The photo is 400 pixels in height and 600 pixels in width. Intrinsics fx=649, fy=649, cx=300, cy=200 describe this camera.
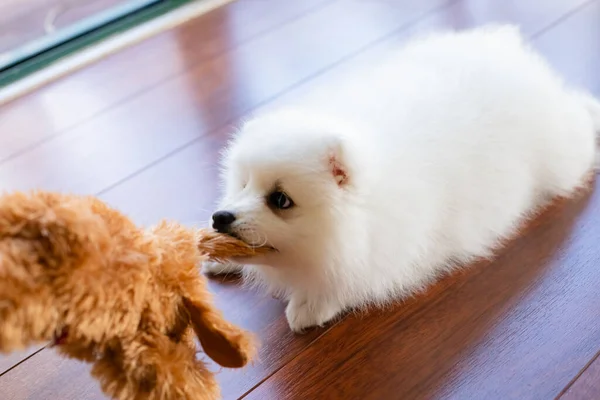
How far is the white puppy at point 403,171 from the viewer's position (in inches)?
42.6

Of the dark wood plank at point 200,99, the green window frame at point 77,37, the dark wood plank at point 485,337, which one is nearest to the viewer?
the dark wood plank at point 485,337

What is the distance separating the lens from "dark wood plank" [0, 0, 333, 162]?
183 cm

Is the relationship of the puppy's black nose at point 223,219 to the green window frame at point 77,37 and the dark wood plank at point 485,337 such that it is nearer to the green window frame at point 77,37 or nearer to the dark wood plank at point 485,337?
the dark wood plank at point 485,337

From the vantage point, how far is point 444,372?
1170 mm

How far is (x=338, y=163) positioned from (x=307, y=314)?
1.11 feet

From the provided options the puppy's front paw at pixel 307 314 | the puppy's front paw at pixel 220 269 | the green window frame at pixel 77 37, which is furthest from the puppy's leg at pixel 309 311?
the green window frame at pixel 77 37

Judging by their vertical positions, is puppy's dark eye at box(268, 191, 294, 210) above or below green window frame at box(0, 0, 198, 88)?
below

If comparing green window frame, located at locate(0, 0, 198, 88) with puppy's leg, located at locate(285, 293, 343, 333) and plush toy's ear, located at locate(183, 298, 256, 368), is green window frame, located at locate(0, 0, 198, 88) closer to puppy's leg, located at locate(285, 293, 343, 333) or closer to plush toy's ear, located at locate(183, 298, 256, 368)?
puppy's leg, located at locate(285, 293, 343, 333)

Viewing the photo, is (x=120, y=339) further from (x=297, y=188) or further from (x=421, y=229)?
(x=421, y=229)

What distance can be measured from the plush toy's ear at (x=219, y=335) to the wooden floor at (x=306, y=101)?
13.8 inches

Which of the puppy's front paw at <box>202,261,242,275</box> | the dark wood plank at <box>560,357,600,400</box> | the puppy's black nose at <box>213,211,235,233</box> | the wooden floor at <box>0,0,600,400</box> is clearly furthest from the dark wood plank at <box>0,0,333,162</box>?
the dark wood plank at <box>560,357,600,400</box>

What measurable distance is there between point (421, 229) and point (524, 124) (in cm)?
32

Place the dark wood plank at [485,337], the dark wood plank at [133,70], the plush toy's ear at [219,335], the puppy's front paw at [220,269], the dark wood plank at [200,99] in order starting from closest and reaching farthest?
1. the plush toy's ear at [219,335]
2. the dark wood plank at [485,337]
3. the puppy's front paw at [220,269]
4. the dark wood plank at [200,99]
5. the dark wood plank at [133,70]

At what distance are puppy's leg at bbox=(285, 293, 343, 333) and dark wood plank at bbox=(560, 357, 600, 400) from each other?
43 centimetres
